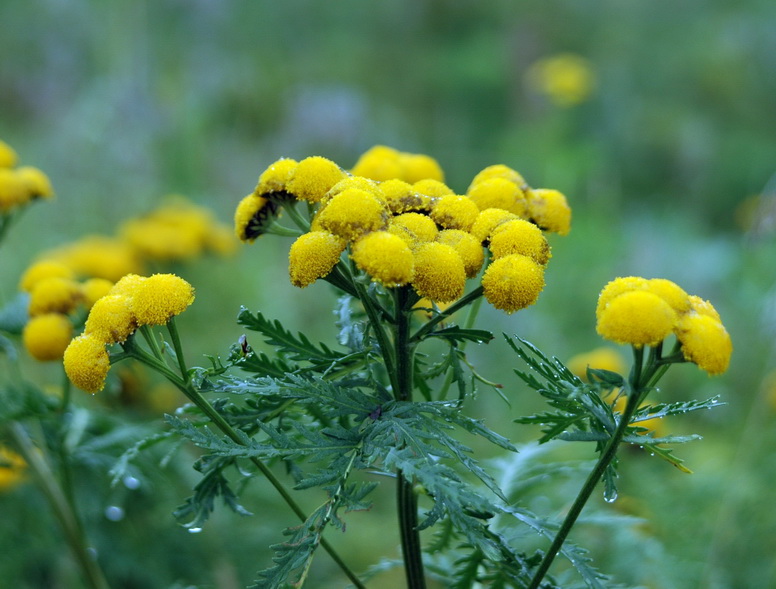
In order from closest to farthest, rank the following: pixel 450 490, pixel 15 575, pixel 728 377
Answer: pixel 450 490, pixel 15 575, pixel 728 377

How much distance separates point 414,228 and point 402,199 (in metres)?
0.11

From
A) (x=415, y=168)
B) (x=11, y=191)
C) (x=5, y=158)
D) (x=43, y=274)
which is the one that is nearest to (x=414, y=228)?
(x=415, y=168)

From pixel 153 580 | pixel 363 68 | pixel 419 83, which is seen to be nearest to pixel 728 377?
pixel 153 580

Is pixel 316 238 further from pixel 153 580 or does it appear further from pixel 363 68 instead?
pixel 363 68

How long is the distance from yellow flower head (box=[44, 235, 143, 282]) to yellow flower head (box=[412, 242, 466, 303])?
2180 mm

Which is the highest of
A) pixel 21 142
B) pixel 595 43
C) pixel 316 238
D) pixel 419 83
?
pixel 595 43

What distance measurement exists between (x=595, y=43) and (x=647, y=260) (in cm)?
459

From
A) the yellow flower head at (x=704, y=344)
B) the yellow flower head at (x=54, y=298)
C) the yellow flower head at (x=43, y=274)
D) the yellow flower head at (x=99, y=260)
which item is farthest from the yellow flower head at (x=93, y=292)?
the yellow flower head at (x=704, y=344)

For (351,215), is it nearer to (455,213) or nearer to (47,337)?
(455,213)

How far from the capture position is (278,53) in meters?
9.68

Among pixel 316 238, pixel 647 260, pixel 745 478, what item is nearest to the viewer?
pixel 316 238

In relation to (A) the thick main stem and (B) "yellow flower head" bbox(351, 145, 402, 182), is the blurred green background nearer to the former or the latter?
(A) the thick main stem

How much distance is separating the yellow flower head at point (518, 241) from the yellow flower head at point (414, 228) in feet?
0.34

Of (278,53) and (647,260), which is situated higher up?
(278,53)
